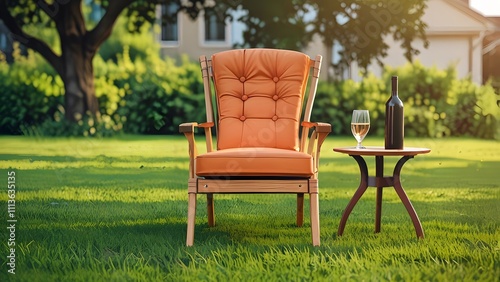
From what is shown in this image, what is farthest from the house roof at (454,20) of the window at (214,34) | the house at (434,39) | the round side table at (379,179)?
the round side table at (379,179)

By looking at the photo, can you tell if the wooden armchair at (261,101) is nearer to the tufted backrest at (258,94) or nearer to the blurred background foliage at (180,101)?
the tufted backrest at (258,94)

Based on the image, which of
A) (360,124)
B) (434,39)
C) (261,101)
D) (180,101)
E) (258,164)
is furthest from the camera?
(434,39)

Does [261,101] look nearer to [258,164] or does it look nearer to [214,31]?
[258,164]

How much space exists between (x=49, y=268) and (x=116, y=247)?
1.74ft

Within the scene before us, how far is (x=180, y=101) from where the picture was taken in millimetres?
12984

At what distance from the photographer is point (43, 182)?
750cm

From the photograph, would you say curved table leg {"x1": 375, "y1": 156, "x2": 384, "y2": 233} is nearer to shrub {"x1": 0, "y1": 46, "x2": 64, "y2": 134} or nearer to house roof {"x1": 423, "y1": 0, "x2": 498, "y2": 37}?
shrub {"x1": 0, "y1": 46, "x2": 64, "y2": 134}

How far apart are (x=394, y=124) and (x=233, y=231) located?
1124mm

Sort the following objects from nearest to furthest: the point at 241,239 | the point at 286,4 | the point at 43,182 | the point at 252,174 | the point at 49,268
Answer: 1. the point at 49,268
2. the point at 252,174
3. the point at 241,239
4. the point at 43,182
5. the point at 286,4

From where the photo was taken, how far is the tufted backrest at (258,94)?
4910mm

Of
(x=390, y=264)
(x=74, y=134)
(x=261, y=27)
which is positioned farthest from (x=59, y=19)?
(x=390, y=264)

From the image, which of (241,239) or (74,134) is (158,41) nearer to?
(74,134)

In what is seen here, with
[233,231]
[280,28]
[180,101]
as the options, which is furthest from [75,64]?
[233,231]

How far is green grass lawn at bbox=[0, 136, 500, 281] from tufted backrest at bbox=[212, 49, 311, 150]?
57 cm
